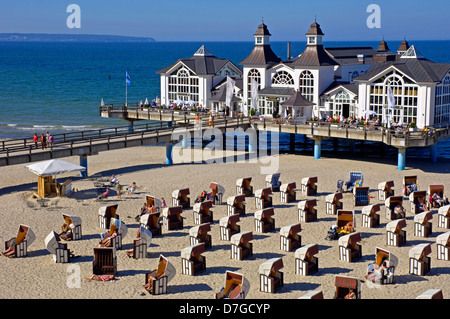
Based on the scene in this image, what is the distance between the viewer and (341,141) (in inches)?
2014

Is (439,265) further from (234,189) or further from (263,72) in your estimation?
(263,72)

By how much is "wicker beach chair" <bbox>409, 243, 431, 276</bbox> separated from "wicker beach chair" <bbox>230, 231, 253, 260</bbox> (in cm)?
495

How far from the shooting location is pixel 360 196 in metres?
27.1

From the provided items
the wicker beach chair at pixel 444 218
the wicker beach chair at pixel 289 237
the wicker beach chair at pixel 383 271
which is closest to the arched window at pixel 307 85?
the wicker beach chair at pixel 444 218

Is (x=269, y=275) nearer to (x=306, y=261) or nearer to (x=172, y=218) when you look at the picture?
(x=306, y=261)

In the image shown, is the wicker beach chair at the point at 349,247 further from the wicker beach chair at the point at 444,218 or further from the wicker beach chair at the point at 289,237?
the wicker beach chair at the point at 444,218

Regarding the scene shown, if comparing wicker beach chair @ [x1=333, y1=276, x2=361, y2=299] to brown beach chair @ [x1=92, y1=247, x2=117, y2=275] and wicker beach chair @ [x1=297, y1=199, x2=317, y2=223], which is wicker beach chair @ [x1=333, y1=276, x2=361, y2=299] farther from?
wicker beach chair @ [x1=297, y1=199, x2=317, y2=223]

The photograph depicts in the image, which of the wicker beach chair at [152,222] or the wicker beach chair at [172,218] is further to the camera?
the wicker beach chair at [172,218]

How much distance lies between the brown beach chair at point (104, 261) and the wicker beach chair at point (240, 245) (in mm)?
3782

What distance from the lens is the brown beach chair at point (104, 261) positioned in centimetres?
1891

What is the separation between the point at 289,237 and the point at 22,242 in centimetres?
857

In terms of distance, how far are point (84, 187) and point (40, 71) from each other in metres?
118

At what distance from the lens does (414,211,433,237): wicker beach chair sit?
2262cm

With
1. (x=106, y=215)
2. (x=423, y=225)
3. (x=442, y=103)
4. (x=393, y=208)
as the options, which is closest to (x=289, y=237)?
(x=423, y=225)
